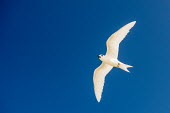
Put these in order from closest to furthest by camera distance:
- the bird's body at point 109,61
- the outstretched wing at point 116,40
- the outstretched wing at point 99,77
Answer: the outstretched wing at point 116,40 < the bird's body at point 109,61 < the outstretched wing at point 99,77

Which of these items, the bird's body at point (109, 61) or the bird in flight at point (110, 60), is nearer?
the bird in flight at point (110, 60)

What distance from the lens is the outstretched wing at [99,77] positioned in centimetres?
2010

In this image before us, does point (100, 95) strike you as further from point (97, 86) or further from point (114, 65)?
point (114, 65)

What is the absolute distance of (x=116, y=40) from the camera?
19328mm

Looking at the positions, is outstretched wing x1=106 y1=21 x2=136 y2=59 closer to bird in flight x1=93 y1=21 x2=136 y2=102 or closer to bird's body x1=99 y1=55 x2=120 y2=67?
bird in flight x1=93 y1=21 x2=136 y2=102

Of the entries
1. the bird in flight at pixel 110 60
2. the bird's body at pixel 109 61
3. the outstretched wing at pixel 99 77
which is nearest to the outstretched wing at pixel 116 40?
the bird in flight at pixel 110 60

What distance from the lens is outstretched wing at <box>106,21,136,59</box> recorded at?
1889 cm

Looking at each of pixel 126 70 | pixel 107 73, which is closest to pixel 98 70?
pixel 107 73

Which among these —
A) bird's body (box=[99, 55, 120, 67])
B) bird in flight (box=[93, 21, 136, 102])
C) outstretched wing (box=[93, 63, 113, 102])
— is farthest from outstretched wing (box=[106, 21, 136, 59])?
outstretched wing (box=[93, 63, 113, 102])

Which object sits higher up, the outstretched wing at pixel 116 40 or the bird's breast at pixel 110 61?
the outstretched wing at pixel 116 40

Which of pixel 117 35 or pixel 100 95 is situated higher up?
pixel 117 35

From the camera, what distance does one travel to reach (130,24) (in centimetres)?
1883

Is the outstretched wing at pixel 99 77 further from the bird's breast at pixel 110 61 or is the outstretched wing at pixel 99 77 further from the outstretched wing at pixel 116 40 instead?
the outstretched wing at pixel 116 40

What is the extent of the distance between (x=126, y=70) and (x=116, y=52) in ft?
4.89
